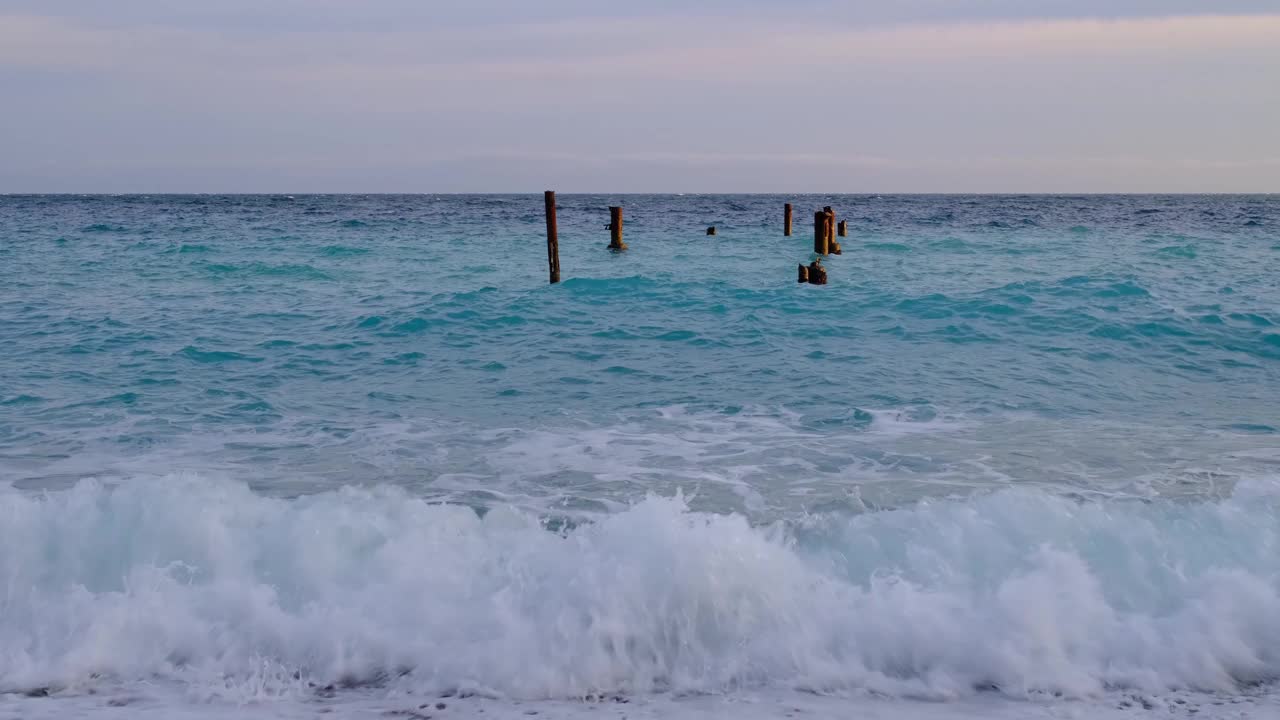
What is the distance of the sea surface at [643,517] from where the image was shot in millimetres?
3816

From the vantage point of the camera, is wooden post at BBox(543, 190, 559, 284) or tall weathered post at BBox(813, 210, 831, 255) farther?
tall weathered post at BBox(813, 210, 831, 255)

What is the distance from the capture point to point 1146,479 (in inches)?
242

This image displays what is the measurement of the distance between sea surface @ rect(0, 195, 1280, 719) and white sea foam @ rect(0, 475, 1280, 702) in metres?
0.02

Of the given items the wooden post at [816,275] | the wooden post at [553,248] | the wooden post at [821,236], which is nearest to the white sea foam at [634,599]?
the wooden post at [816,275]

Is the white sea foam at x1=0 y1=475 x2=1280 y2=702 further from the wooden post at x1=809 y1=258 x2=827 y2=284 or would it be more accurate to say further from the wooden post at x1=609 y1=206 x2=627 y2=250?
the wooden post at x1=609 y1=206 x2=627 y2=250

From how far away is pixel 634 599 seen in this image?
4.21 meters

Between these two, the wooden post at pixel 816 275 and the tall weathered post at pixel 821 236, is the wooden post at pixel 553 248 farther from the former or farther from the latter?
the tall weathered post at pixel 821 236

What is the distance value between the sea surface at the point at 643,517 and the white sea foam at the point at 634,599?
0.02 meters

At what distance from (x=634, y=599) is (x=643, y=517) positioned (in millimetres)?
610

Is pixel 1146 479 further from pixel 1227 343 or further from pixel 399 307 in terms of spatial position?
pixel 399 307

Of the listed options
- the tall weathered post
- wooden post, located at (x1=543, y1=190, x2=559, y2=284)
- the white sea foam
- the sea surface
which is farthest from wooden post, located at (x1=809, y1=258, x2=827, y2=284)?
the white sea foam

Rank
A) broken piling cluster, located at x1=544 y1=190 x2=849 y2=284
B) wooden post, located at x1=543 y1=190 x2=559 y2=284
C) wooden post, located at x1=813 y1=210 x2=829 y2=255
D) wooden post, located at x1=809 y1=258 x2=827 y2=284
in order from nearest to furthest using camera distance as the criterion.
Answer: wooden post, located at x1=809 y1=258 x2=827 y2=284 → broken piling cluster, located at x1=544 y1=190 x2=849 y2=284 → wooden post, located at x1=543 y1=190 x2=559 y2=284 → wooden post, located at x1=813 y1=210 x2=829 y2=255

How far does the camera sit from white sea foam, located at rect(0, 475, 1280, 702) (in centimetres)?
383

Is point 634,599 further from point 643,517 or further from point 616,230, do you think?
point 616,230
